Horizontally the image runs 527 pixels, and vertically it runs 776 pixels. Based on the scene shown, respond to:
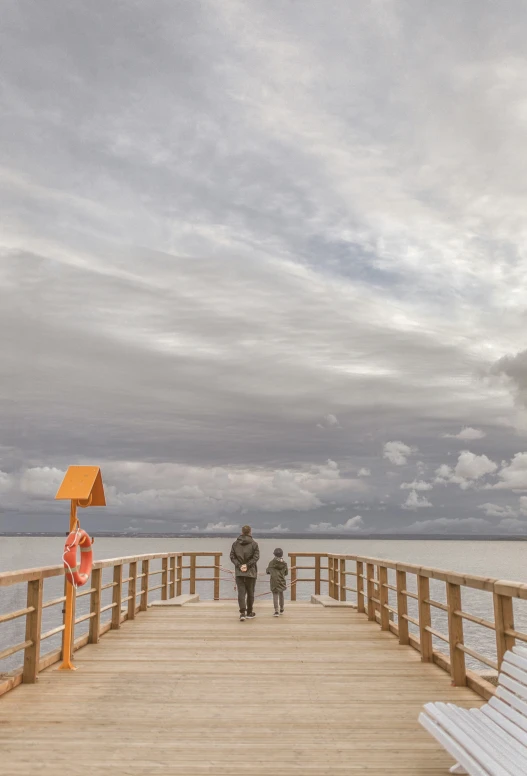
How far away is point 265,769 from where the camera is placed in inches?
167

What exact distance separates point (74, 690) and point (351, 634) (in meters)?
4.69

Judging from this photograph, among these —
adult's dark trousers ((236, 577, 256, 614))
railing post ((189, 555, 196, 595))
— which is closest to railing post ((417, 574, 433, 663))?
adult's dark trousers ((236, 577, 256, 614))

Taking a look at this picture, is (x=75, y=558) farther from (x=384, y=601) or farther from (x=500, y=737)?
(x=384, y=601)

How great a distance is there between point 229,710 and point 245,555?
256 inches

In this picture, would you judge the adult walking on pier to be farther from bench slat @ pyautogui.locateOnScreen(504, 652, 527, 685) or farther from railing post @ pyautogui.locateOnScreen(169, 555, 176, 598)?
bench slat @ pyautogui.locateOnScreen(504, 652, 527, 685)

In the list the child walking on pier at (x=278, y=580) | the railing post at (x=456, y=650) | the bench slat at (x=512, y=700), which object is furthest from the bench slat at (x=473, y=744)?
the child walking on pier at (x=278, y=580)

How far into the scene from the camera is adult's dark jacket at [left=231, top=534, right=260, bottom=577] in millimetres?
12078

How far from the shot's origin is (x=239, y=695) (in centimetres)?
613

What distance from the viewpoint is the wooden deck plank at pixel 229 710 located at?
4.38 m

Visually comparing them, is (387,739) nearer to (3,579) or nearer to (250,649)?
(3,579)

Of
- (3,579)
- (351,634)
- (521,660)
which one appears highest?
(3,579)

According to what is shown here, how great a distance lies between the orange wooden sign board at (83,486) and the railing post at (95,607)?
39.5 inches

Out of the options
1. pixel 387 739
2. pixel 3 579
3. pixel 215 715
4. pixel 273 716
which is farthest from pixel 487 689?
pixel 3 579

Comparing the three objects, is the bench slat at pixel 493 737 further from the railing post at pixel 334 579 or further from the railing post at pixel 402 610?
the railing post at pixel 334 579
